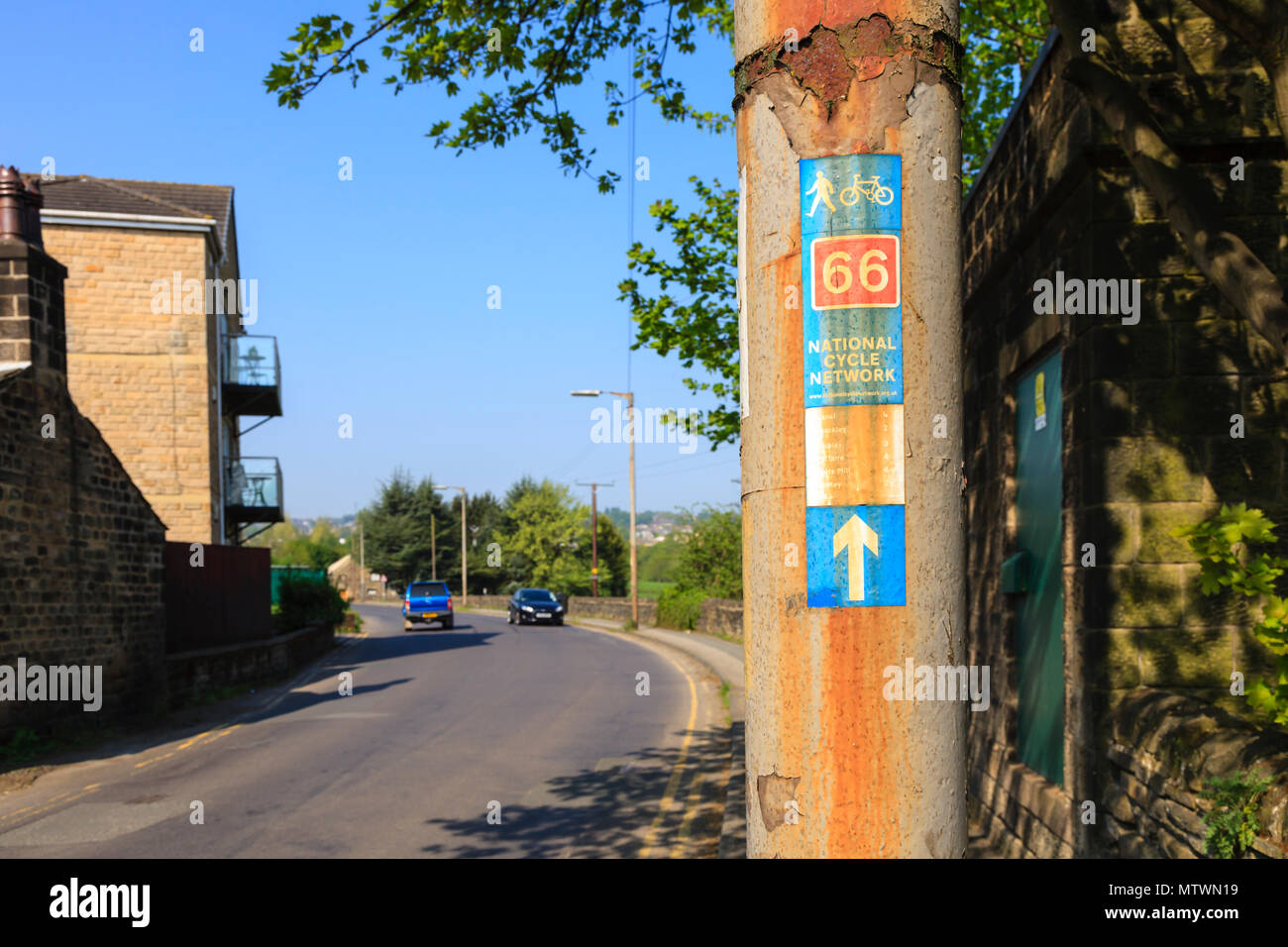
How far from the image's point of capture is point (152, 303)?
1071 inches

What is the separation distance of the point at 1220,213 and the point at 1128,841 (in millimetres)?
3131

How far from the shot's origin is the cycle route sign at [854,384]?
68.1 inches

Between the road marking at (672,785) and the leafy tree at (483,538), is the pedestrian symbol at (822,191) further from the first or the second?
the leafy tree at (483,538)

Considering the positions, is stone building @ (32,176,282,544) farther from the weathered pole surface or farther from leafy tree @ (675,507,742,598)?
the weathered pole surface

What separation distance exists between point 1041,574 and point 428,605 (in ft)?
128

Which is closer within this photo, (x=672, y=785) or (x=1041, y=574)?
(x=1041, y=574)

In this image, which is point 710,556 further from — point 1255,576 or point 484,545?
point 484,545

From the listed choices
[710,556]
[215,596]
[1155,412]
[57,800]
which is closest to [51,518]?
[57,800]

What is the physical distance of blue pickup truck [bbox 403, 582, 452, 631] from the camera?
141 feet

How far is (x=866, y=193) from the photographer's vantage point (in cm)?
176

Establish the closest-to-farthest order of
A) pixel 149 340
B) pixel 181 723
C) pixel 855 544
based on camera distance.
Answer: pixel 855 544, pixel 181 723, pixel 149 340

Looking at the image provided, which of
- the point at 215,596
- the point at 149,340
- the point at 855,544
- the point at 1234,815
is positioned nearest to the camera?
the point at 855,544

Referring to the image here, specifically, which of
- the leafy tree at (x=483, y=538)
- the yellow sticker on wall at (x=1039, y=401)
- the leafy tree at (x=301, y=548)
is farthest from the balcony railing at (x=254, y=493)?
the leafy tree at (x=483, y=538)

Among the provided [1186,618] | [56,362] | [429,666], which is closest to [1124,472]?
[1186,618]
